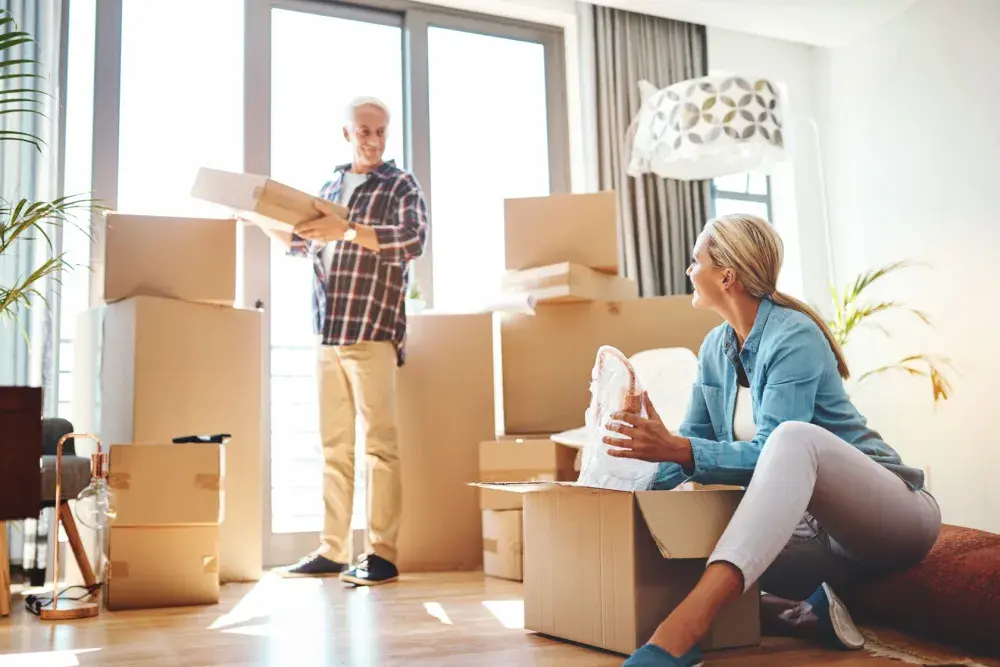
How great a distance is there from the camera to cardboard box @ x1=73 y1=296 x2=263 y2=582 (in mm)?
2674

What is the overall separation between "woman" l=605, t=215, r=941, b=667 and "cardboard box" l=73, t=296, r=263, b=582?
1556mm

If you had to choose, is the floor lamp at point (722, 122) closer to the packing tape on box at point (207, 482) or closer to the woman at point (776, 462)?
the woman at point (776, 462)

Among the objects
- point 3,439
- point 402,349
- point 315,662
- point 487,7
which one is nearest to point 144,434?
point 3,439

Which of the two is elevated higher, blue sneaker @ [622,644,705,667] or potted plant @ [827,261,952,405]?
potted plant @ [827,261,952,405]

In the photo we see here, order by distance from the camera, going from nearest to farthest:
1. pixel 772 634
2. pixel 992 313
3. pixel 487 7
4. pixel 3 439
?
pixel 772 634 < pixel 3 439 < pixel 992 313 < pixel 487 7

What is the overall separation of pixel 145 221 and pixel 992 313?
303cm

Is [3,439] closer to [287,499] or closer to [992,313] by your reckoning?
[287,499]

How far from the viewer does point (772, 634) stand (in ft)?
5.73

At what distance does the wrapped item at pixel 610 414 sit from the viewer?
1.59m

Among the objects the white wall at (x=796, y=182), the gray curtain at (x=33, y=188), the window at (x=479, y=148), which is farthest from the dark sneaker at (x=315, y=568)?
the white wall at (x=796, y=182)

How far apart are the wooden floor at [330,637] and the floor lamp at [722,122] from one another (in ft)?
4.86

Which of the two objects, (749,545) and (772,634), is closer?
(749,545)

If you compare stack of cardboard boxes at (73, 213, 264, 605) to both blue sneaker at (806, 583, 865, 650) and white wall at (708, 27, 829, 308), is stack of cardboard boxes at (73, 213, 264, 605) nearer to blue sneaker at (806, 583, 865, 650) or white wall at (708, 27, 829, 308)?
blue sneaker at (806, 583, 865, 650)

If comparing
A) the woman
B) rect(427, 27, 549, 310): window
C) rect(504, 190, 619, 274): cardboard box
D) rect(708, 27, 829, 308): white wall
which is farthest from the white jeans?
rect(708, 27, 829, 308): white wall
